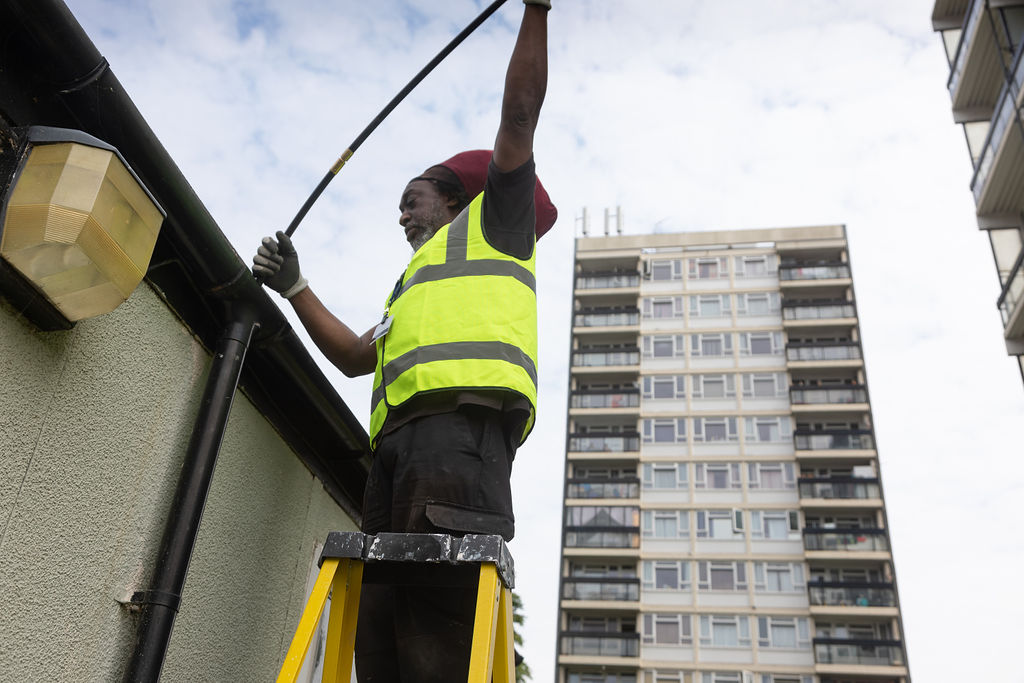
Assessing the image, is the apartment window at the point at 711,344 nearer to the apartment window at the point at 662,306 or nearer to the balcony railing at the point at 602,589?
the apartment window at the point at 662,306

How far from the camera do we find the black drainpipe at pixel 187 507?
91.0 inches

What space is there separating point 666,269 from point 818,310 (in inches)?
331

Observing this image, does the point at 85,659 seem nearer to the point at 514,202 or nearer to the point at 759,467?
the point at 514,202

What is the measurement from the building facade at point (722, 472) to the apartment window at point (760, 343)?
10 cm

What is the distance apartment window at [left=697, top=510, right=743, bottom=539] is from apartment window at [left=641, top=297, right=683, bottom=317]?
1113 cm

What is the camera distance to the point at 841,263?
44.3 meters

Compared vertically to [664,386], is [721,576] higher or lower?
lower

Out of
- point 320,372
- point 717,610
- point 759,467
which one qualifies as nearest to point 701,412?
point 759,467

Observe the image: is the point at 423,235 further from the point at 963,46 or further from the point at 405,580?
the point at 963,46

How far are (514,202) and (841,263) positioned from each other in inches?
1786

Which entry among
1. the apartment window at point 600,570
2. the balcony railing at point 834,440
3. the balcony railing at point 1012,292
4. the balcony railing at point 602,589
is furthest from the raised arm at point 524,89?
the balcony railing at point 834,440

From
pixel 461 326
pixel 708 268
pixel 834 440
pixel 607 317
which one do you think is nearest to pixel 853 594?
pixel 834 440

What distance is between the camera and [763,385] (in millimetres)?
42062

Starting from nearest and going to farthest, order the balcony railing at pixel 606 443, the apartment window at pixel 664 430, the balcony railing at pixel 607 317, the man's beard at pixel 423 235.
A: the man's beard at pixel 423 235 → the balcony railing at pixel 606 443 → the apartment window at pixel 664 430 → the balcony railing at pixel 607 317
